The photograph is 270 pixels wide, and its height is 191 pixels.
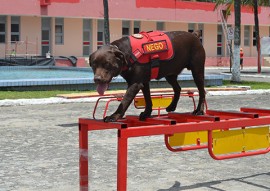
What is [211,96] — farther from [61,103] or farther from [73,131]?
[73,131]

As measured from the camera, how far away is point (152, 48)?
5656 mm

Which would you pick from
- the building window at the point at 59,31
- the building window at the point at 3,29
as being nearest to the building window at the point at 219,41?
the building window at the point at 59,31

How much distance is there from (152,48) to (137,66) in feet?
0.81

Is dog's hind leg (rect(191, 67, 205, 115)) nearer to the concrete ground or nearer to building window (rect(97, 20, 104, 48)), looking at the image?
the concrete ground

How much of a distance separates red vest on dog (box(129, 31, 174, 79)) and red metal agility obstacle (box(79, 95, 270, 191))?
0.56m

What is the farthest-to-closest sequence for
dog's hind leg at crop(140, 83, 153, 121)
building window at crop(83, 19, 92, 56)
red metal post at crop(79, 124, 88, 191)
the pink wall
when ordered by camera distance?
building window at crop(83, 19, 92, 56)
the pink wall
dog's hind leg at crop(140, 83, 153, 121)
red metal post at crop(79, 124, 88, 191)

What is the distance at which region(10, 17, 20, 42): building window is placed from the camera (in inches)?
1559

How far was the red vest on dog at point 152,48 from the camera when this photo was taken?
219 inches

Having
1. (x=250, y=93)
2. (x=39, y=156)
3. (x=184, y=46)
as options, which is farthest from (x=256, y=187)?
(x=250, y=93)

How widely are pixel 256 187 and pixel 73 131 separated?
5063 millimetres

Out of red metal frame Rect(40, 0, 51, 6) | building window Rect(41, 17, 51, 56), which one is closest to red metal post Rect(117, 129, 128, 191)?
red metal frame Rect(40, 0, 51, 6)

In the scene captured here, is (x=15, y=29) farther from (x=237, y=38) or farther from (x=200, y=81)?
(x=200, y=81)

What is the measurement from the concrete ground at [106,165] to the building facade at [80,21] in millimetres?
27793

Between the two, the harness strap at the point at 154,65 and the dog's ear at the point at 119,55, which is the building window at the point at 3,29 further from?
the dog's ear at the point at 119,55
